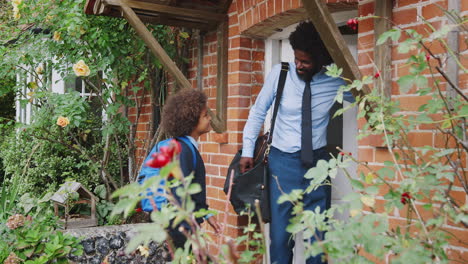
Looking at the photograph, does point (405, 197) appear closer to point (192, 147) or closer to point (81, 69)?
point (192, 147)

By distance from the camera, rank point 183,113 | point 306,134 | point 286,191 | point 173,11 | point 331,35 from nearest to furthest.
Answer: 1. point 331,35
2. point 183,113
3. point 306,134
4. point 286,191
5. point 173,11

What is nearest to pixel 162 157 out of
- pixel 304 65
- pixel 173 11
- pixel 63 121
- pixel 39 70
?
pixel 304 65

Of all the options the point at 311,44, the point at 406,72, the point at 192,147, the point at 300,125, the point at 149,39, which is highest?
the point at 149,39

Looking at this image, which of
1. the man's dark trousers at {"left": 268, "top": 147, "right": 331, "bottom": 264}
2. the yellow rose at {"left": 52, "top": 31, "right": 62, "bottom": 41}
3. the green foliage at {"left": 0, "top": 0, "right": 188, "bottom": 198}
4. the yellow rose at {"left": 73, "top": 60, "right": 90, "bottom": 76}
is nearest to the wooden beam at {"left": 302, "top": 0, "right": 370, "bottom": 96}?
the man's dark trousers at {"left": 268, "top": 147, "right": 331, "bottom": 264}

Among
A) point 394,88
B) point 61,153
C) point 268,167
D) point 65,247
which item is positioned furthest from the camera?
point 61,153

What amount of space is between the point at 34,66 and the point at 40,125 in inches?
30.6

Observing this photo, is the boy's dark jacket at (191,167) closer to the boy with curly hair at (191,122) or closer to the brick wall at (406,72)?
the boy with curly hair at (191,122)

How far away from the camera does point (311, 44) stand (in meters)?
3.36

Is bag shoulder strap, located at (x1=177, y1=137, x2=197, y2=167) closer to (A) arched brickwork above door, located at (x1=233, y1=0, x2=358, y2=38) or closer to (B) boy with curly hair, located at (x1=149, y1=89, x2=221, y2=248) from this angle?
(B) boy with curly hair, located at (x1=149, y1=89, x2=221, y2=248)

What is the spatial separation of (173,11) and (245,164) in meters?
1.45

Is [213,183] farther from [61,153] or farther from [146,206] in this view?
[61,153]

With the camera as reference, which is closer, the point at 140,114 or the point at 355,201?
the point at 355,201

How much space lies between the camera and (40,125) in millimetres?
5297

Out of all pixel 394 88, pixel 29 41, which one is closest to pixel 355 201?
pixel 394 88
